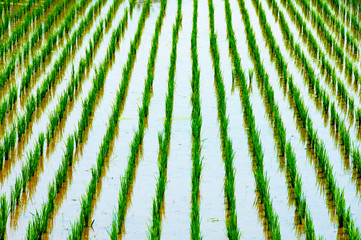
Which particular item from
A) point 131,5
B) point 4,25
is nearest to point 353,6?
point 131,5

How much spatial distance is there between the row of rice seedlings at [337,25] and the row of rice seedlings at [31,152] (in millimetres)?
3550

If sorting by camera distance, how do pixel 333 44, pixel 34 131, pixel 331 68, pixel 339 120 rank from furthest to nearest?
pixel 333 44, pixel 331 68, pixel 339 120, pixel 34 131

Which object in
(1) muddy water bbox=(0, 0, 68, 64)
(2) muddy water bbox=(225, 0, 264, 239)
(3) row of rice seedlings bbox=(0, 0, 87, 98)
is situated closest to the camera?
(2) muddy water bbox=(225, 0, 264, 239)

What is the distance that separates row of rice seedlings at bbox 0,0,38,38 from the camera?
25.4 ft

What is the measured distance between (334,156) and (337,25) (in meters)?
3.92

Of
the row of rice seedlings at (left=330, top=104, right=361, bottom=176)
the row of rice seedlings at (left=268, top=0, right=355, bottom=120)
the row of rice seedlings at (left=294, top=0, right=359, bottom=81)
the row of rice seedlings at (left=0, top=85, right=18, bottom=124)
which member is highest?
the row of rice seedlings at (left=294, top=0, right=359, bottom=81)

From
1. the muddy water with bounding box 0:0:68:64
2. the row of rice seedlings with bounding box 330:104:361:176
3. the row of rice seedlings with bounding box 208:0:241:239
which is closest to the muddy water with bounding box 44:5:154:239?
the row of rice seedlings with bounding box 208:0:241:239

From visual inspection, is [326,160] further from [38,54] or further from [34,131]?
[38,54]

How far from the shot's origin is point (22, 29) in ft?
24.8

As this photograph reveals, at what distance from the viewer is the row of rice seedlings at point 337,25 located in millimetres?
7055

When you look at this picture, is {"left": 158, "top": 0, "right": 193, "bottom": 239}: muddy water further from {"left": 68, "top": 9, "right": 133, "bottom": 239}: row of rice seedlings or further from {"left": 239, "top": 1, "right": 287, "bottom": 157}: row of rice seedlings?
{"left": 239, "top": 1, "right": 287, "bottom": 157}: row of rice seedlings

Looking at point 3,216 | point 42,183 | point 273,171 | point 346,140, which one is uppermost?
point 346,140

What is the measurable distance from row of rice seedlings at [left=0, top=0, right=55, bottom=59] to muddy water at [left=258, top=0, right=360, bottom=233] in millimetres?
3086

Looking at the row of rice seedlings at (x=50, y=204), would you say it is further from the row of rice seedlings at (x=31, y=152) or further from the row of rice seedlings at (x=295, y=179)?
the row of rice seedlings at (x=295, y=179)
